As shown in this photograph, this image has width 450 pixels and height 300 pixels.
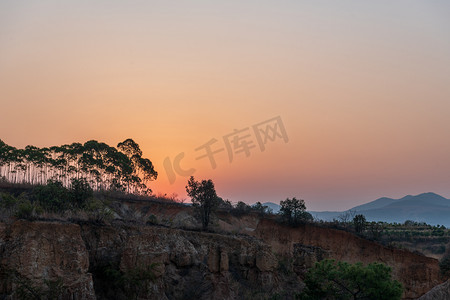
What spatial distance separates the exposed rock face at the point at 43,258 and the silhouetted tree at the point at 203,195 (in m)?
16.6

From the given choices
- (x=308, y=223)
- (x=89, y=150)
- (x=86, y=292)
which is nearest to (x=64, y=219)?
(x=86, y=292)

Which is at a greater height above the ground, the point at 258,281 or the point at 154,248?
the point at 154,248

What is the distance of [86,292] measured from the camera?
73.9 feet

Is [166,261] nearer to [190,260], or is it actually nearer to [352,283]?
[190,260]

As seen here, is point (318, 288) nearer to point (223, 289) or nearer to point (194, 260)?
point (223, 289)

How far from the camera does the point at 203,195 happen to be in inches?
1581

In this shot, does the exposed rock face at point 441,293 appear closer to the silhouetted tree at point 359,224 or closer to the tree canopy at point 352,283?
the tree canopy at point 352,283

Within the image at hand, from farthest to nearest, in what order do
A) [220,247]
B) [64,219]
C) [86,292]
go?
[220,247] < [64,219] < [86,292]

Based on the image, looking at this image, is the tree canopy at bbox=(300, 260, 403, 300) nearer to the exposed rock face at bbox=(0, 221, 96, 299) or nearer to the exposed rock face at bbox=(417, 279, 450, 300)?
the exposed rock face at bbox=(417, 279, 450, 300)

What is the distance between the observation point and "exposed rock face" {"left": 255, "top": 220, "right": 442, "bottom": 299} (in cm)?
3903

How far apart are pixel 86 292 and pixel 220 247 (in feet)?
37.1

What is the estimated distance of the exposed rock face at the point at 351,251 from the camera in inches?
1537

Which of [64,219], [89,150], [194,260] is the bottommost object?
[194,260]

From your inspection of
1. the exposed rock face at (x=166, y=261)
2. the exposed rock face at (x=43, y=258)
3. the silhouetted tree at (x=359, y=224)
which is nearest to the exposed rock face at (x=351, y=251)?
the exposed rock face at (x=166, y=261)
